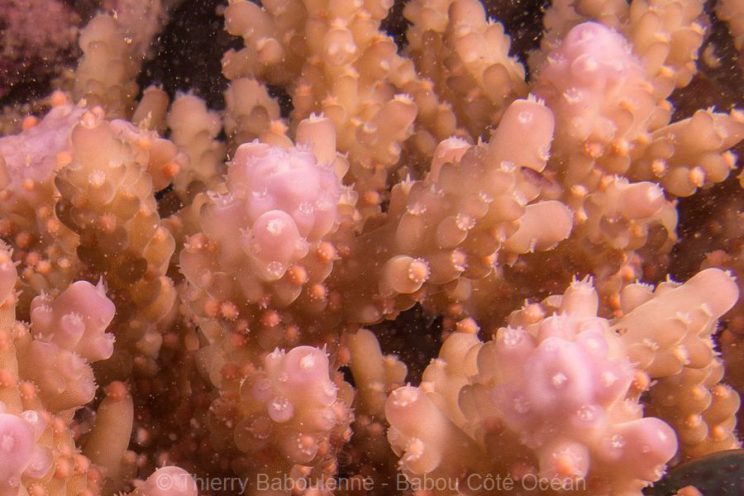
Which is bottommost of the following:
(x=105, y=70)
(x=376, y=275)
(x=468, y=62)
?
(x=376, y=275)

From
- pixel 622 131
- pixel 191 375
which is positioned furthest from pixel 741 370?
pixel 191 375

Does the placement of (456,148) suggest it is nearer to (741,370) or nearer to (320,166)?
(320,166)

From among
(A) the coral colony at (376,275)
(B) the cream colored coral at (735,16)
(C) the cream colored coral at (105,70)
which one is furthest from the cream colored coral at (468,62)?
(C) the cream colored coral at (105,70)

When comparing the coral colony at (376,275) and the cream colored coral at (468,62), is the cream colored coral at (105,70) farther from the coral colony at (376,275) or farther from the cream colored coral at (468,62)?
the cream colored coral at (468,62)

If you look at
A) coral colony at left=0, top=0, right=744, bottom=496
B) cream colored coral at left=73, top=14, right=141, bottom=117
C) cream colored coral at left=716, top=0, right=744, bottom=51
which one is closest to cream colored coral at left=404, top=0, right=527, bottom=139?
coral colony at left=0, top=0, right=744, bottom=496

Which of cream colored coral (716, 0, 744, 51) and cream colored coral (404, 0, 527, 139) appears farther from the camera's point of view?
cream colored coral (716, 0, 744, 51)

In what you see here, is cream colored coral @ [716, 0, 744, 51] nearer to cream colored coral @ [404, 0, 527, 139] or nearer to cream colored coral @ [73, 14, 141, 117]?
cream colored coral @ [404, 0, 527, 139]

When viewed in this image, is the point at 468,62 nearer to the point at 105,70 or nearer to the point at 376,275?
the point at 376,275

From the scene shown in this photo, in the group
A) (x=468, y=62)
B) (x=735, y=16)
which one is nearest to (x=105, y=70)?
(x=468, y=62)

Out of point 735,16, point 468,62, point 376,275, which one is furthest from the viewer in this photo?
point 735,16
